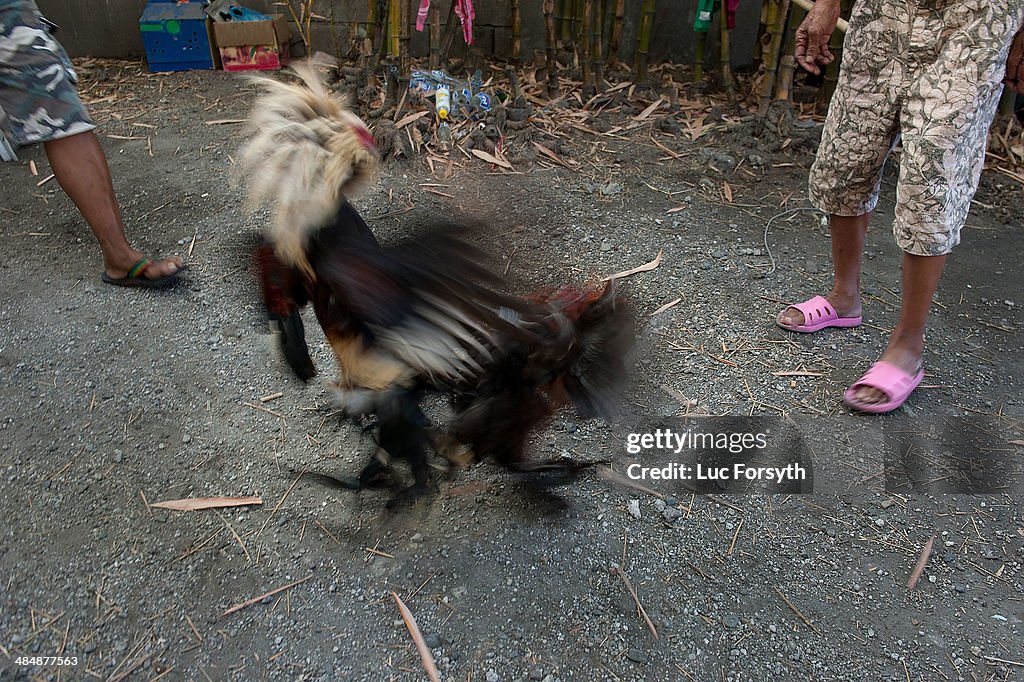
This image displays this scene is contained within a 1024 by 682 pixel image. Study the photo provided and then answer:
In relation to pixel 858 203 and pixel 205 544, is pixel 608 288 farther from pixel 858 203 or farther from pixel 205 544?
pixel 205 544

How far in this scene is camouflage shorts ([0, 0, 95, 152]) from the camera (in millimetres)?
2625

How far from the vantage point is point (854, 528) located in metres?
2.25

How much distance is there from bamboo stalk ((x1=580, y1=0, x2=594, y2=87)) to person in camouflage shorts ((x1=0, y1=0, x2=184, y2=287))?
10.2 ft

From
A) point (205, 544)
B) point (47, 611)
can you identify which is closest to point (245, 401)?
point (205, 544)

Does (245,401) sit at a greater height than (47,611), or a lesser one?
greater

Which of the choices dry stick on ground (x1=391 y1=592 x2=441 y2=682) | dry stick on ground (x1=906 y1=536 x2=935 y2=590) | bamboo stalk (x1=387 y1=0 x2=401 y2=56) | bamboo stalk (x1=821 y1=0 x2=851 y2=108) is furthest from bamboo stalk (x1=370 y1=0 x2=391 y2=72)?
dry stick on ground (x1=906 y1=536 x2=935 y2=590)

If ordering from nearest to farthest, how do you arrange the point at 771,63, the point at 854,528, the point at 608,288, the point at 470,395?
1. the point at 470,395
2. the point at 608,288
3. the point at 854,528
4. the point at 771,63

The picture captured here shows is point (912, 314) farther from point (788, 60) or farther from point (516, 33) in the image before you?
point (516, 33)

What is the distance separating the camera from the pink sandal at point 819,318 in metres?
3.02

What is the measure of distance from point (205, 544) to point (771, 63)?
13.5ft

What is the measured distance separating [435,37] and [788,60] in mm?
2244

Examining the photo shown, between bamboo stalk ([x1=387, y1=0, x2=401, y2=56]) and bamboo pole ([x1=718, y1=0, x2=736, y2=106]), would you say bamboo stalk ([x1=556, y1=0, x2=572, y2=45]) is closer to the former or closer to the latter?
bamboo pole ([x1=718, y1=0, x2=736, y2=106])

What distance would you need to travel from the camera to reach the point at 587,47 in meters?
4.81

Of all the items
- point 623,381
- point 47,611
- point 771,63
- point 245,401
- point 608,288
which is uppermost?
point 771,63
